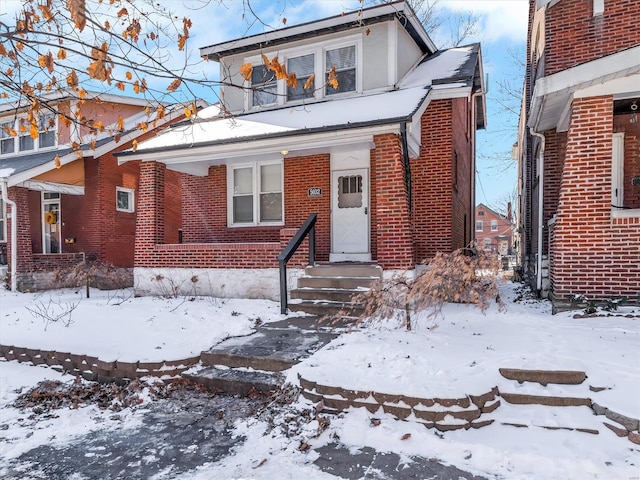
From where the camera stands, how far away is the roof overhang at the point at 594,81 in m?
5.77

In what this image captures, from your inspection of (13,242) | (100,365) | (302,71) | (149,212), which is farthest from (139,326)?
(13,242)

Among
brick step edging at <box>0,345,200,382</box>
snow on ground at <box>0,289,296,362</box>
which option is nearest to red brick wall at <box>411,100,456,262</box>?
snow on ground at <box>0,289,296,362</box>

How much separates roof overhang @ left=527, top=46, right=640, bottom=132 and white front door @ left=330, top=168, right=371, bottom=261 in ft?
12.7

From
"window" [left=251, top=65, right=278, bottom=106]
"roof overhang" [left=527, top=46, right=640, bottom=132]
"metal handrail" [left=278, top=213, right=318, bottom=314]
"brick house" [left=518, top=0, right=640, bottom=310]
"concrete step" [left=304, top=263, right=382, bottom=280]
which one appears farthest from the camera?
"window" [left=251, top=65, right=278, bottom=106]

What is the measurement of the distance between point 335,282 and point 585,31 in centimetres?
590

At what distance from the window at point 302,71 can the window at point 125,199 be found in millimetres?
7282

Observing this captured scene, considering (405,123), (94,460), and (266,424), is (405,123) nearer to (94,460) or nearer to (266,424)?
(266,424)

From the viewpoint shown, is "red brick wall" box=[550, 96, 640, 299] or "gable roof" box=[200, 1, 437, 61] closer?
"red brick wall" box=[550, 96, 640, 299]

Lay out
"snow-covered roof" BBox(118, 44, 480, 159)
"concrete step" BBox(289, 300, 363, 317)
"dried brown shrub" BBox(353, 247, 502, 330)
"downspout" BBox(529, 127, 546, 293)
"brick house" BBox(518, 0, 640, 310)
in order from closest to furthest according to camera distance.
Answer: "dried brown shrub" BBox(353, 247, 502, 330)
"brick house" BBox(518, 0, 640, 310)
"concrete step" BBox(289, 300, 363, 317)
"snow-covered roof" BBox(118, 44, 480, 159)
"downspout" BBox(529, 127, 546, 293)

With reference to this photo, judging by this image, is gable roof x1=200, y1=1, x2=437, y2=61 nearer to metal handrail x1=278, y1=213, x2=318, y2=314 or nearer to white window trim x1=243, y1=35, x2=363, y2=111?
white window trim x1=243, y1=35, x2=363, y2=111

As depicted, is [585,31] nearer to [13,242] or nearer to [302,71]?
[302,71]

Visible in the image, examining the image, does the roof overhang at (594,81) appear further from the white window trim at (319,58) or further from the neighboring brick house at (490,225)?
the neighboring brick house at (490,225)

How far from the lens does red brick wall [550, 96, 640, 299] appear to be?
6168 mm

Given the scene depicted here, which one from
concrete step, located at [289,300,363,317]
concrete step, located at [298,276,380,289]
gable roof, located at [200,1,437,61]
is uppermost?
gable roof, located at [200,1,437,61]
